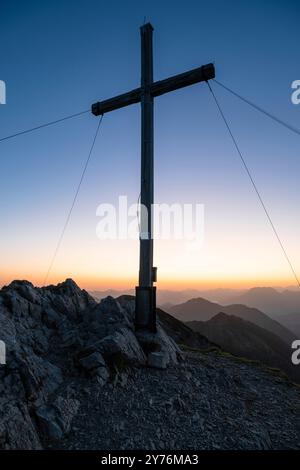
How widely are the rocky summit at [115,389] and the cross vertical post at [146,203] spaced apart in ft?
2.77

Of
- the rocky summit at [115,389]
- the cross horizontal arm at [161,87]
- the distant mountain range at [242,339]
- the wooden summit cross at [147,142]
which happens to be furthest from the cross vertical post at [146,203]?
the distant mountain range at [242,339]

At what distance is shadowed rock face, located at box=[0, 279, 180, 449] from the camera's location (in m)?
7.16

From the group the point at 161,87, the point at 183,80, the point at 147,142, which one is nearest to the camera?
the point at 183,80

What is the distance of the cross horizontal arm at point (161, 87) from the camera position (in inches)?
480

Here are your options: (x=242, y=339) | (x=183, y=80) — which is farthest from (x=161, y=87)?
(x=242, y=339)

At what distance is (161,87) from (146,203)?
5.18 meters

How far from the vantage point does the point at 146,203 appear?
41.9 feet

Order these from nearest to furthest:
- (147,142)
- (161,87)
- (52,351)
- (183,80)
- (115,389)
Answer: (115,389)
(52,351)
(183,80)
(161,87)
(147,142)

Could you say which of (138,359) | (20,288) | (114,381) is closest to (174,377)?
(138,359)

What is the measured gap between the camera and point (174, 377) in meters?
10.5

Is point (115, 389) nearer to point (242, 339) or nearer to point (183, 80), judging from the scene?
point (183, 80)

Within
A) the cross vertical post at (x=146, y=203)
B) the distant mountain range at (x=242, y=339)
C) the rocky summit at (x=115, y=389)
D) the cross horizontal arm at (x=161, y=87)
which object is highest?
the cross horizontal arm at (x=161, y=87)

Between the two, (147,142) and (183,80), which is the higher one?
(183,80)

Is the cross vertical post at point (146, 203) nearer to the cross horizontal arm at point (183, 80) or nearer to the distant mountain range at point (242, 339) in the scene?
the cross horizontal arm at point (183, 80)
